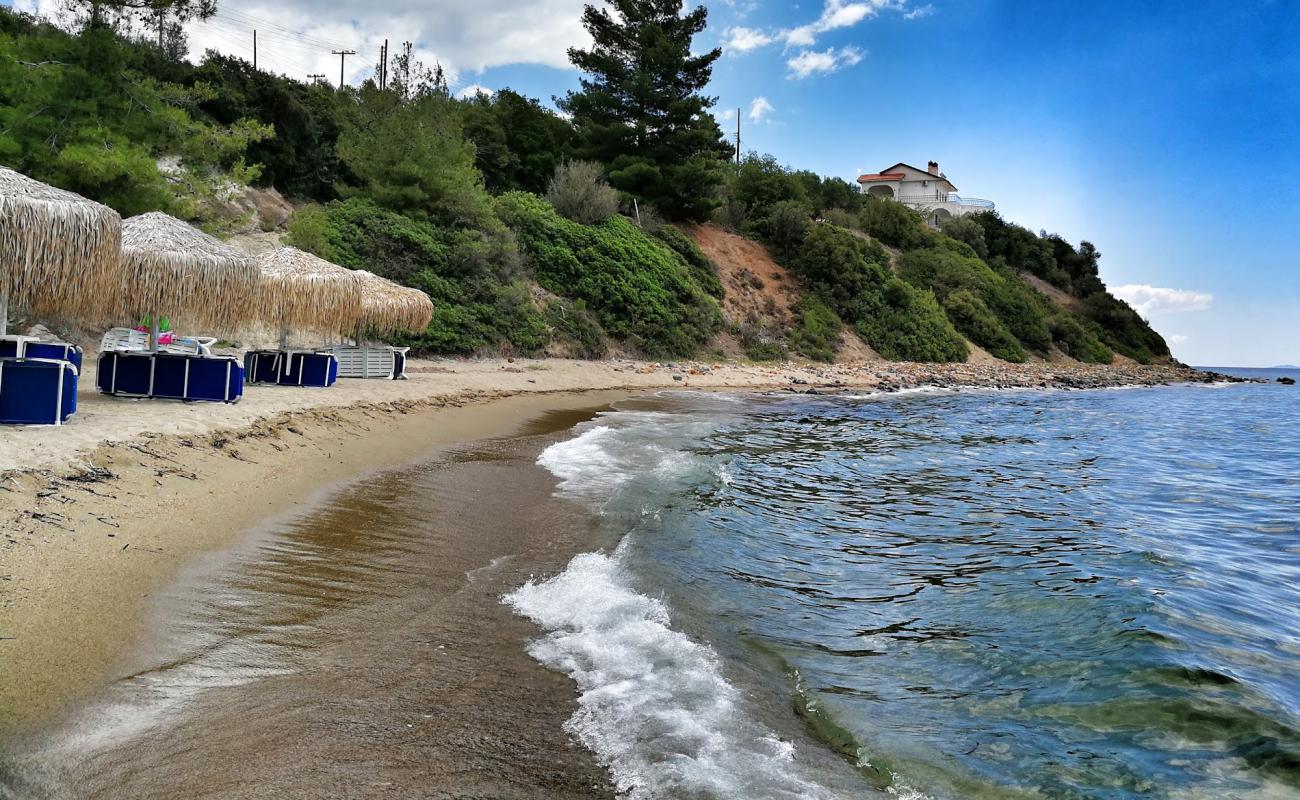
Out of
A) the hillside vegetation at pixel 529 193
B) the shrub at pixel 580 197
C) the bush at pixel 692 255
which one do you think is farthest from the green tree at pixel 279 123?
the bush at pixel 692 255

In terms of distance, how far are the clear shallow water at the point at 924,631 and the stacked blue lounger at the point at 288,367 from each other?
5.36 meters

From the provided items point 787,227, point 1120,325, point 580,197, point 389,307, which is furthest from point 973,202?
point 389,307

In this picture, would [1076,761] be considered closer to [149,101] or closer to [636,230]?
[149,101]

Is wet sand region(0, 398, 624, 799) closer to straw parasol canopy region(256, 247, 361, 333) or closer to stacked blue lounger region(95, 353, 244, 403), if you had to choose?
stacked blue lounger region(95, 353, 244, 403)

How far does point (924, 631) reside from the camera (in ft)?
15.1

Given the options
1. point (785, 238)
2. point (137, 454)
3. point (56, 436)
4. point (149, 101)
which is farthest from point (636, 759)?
point (785, 238)

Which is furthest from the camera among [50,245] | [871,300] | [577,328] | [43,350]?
[871,300]

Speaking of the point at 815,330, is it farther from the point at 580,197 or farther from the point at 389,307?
the point at 389,307

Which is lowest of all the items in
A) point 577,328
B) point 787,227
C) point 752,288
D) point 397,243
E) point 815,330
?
point 577,328

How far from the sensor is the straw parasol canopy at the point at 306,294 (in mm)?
12328

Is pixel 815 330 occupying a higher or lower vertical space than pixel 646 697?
higher

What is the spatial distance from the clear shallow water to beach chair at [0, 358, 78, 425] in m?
4.66

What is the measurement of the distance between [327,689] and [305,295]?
1096 centimetres

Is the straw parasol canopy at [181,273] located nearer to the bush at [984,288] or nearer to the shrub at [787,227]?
the shrub at [787,227]
